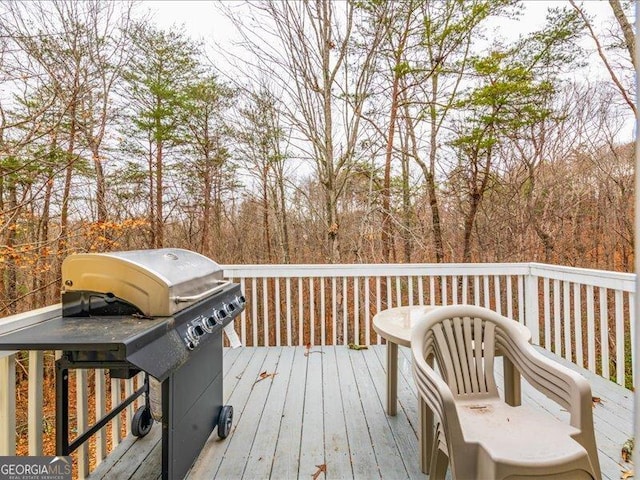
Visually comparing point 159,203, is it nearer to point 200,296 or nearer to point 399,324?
point 200,296

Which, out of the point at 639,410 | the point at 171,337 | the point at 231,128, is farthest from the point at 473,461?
the point at 231,128

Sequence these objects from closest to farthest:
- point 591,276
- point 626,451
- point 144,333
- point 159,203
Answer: point 144,333 → point 626,451 → point 591,276 → point 159,203

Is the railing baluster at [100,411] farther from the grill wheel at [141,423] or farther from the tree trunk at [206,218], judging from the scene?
the tree trunk at [206,218]

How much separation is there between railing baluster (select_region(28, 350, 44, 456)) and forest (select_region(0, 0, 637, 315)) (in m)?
4.02

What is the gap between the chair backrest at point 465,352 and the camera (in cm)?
169

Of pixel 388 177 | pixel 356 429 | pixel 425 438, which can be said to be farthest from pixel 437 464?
pixel 388 177

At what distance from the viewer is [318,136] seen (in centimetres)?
481

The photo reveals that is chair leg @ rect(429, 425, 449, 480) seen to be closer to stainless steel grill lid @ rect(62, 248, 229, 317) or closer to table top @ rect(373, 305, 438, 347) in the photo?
table top @ rect(373, 305, 438, 347)

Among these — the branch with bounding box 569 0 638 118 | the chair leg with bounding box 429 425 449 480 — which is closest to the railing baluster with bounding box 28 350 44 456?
the chair leg with bounding box 429 425 449 480

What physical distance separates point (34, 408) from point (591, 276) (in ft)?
12.8

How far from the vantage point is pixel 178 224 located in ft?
22.7

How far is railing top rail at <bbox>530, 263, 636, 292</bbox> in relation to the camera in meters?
2.53

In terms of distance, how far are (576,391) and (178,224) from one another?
6.97 metres

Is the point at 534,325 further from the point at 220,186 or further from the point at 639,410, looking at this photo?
the point at 220,186
